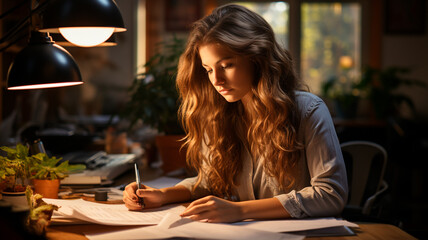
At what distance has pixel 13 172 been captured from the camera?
142cm

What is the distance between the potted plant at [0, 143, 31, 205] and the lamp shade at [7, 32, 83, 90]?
22 centimetres

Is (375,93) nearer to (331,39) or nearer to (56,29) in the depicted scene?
(331,39)

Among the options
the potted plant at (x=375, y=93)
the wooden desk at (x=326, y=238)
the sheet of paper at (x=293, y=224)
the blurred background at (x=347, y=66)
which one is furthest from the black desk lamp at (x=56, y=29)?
the potted plant at (x=375, y=93)

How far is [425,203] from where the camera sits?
16.9 feet

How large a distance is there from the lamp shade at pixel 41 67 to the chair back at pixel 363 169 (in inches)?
57.3

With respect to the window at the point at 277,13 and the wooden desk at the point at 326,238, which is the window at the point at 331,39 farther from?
the wooden desk at the point at 326,238

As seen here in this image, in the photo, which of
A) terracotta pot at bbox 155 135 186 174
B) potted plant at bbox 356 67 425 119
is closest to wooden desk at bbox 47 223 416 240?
terracotta pot at bbox 155 135 186 174

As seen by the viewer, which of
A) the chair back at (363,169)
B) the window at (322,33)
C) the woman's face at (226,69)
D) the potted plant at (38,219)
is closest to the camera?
the potted plant at (38,219)

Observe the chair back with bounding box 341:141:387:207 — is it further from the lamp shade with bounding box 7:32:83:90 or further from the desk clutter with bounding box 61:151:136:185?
the lamp shade with bounding box 7:32:83:90

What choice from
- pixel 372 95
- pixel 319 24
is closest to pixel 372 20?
pixel 319 24

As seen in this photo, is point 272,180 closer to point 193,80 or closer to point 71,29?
point 193,80

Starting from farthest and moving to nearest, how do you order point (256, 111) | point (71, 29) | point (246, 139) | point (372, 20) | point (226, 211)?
point (372, 20) < point (246, 139) < point (256, 111) < point (71, 29) < point (226, 211)

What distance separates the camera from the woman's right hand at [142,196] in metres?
1.43

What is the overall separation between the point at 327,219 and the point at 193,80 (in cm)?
67
